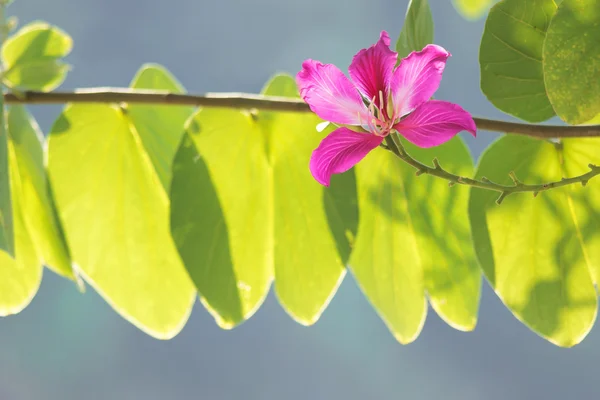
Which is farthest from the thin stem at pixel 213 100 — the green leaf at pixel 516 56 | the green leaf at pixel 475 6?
the green leaf at pixel 475 6

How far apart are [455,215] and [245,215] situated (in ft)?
0.49

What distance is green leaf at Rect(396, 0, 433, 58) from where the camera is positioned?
0.34 m

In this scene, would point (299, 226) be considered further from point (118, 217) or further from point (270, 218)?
point (118, 217)

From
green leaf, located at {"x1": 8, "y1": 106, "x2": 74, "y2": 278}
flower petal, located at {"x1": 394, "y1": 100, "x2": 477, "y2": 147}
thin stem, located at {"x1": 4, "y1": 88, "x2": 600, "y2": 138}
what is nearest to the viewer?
flower petal, located at {"x1": 394, "y1": 100, "x2": 477, "y2": 147}

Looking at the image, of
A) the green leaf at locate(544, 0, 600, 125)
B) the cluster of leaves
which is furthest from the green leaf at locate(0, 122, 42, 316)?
the green leaf at locate(544, 0, 600, 125)

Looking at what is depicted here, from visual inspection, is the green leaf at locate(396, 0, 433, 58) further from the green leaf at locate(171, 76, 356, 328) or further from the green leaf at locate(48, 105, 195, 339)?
the green leaf at locate(48, 105, 195, 339)

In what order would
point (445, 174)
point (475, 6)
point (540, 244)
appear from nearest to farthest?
point (445, 174) < point (540, 244) < point (475, 6)

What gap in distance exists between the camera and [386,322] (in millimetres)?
486

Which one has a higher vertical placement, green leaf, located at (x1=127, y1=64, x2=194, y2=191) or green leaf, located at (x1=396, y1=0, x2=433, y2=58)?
green leaf, located at (x1=127, y1=64, x2=194, y2=191)

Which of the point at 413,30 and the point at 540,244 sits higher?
the point at 413,30

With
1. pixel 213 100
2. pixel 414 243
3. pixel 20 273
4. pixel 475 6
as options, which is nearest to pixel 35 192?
pixel 20 273

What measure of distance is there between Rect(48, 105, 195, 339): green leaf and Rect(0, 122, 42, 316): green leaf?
0.03 metres

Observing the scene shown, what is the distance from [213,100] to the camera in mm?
436

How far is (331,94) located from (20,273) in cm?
33
